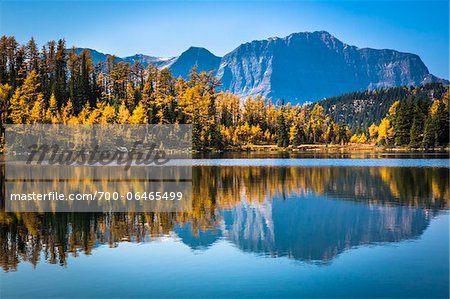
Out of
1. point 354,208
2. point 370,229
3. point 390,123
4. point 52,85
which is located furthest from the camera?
point 390,123

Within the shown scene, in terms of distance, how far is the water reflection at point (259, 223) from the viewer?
70.5 ft

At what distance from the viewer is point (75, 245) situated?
71.6 feet

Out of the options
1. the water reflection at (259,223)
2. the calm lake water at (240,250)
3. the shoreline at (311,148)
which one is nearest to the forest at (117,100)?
the shoreline at (311,148)

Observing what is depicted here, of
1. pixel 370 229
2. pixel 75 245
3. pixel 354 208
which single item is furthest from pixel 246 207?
pixel 75 245

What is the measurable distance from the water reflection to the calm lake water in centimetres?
6

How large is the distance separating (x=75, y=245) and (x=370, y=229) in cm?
1397

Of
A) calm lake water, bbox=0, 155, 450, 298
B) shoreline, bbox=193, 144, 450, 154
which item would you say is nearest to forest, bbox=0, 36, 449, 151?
shoreline, bbox=193, 144, 450, 154

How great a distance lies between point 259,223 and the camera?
26.8m

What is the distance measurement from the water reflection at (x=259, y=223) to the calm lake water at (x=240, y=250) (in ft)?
0.19

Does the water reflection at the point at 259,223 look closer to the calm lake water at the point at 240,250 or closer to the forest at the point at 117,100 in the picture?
the calm lake water at the point at 240,250

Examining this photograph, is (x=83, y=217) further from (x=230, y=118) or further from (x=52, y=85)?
(x=230, y=118)

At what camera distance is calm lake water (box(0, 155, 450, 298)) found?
1620cm

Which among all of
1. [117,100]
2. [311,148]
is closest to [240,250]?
[117,100]

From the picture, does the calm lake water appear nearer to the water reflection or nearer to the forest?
the water reflection
